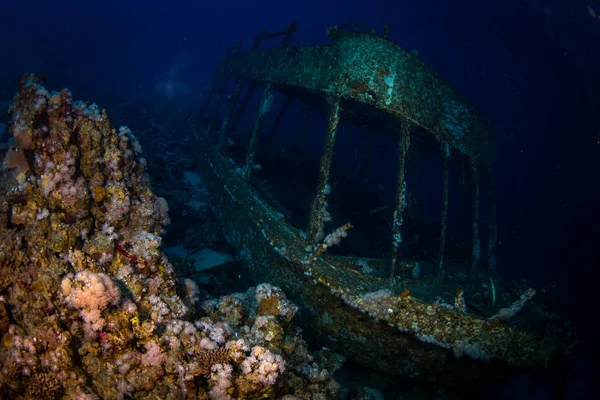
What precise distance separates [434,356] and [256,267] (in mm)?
2929

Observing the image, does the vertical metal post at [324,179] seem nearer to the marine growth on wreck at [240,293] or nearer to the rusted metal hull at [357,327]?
the marine growth on wreck at [240,293]

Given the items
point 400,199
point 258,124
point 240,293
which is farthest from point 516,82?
point 240,293

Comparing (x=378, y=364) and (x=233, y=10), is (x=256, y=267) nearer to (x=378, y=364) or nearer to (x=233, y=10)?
(x=378, y=364)

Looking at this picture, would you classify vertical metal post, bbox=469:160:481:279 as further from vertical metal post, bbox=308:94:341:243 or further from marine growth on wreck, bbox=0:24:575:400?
vertical metal post, bbox=308:94:341:243

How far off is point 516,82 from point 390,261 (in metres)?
31.9

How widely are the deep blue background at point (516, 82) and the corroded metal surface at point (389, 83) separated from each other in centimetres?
1325

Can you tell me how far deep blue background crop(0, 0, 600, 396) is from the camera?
60.8ft

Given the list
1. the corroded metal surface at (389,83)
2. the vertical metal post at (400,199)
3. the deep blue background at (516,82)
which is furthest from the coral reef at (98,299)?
the deep blue background at (516,82)

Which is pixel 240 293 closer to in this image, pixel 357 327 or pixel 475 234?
pixel 357 327

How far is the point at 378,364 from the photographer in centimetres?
394

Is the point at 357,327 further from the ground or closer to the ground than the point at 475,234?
closer to the ground

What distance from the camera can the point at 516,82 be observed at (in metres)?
27.4

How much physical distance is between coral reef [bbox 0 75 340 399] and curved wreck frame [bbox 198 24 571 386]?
867mm

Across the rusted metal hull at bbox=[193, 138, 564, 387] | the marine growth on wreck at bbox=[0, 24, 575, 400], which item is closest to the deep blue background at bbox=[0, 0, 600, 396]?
the rusted metal hull at bbox=[193, 138, 564, 387]
